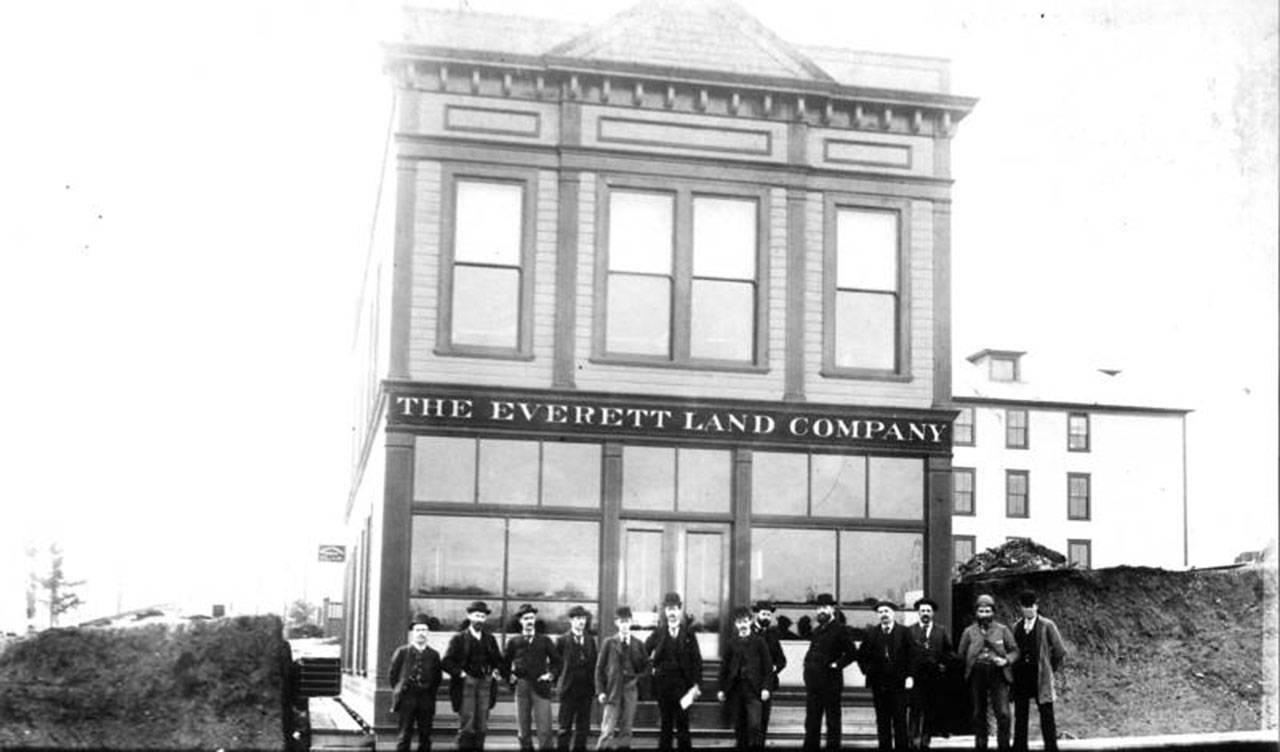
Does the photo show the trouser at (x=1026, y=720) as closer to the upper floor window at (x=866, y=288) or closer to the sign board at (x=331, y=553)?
the upper floor window at (x=866, y=288)

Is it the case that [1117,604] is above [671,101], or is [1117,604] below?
below

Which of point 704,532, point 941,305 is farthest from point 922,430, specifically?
point 704,532

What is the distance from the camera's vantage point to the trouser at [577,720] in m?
17.5

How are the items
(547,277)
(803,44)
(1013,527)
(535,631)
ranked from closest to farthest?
(535,631) → (547,277) → (803,44) → (1013,527)

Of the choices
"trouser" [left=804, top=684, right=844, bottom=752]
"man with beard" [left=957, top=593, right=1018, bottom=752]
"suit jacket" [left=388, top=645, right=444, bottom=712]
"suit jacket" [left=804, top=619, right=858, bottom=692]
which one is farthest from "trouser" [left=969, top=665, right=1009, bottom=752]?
"suit jacket" [left=388, top=645, right=444, bottom=712]

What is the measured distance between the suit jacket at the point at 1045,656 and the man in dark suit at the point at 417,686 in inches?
268

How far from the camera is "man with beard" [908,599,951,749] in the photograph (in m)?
18.5

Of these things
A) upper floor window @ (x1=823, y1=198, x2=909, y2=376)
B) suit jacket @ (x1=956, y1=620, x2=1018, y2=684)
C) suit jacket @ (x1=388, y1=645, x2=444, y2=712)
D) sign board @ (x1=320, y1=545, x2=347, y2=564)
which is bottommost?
suit jacket @ (x1=388, y1=645, x2=444, y2=712)

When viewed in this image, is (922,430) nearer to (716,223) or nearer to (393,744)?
(716,223)

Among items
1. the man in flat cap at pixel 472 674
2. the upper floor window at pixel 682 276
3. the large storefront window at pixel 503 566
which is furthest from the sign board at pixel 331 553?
the man in flat cap at pixel 472 674

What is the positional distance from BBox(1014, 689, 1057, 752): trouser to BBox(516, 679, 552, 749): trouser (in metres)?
5.40

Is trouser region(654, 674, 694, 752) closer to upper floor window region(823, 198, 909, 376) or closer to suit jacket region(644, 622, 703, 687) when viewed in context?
suit jacket region(644, 622, 703, 687)

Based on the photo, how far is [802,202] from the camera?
21.6 meters

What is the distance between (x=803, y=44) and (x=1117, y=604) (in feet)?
30.7
